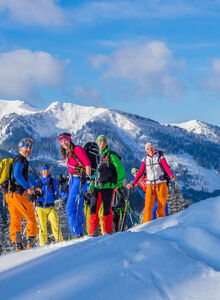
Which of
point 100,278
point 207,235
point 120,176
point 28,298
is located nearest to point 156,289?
point 100,278

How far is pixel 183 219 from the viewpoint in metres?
5.61

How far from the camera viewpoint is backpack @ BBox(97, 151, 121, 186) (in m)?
7.39

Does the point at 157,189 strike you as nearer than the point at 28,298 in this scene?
No

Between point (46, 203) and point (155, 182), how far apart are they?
334cm

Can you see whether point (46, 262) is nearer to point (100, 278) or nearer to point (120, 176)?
point (100, 278)

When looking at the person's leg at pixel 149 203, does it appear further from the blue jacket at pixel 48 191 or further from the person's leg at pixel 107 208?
the blue jacket at pixel 48 191

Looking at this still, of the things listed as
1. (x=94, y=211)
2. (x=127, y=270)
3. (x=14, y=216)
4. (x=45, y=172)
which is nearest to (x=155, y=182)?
(x=94, y=211)

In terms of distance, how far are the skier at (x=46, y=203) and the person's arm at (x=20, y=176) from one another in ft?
8.36

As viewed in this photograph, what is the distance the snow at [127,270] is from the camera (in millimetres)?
3141

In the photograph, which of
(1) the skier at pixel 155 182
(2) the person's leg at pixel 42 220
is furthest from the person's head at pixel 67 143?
(2) the person's leg at pixel 42 220

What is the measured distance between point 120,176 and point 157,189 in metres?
2.30

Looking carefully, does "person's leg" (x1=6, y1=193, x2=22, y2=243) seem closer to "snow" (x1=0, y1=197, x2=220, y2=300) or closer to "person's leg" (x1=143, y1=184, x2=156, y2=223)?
"snow" (x1=0, y1=197, x2=220, y2=300)

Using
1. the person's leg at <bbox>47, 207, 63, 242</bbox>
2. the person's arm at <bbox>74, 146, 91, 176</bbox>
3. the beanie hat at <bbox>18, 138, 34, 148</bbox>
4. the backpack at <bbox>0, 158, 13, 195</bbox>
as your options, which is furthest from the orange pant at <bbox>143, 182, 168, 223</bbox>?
the backpack at <bbox>0, 158, 13, 195</bbox>

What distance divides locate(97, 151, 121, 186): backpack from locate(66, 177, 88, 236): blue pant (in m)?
0.49
